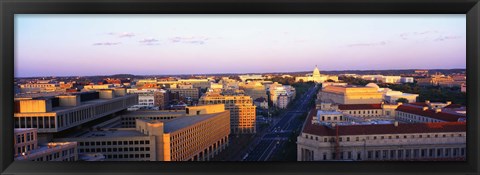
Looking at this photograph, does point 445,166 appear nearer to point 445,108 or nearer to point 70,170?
point 70,170

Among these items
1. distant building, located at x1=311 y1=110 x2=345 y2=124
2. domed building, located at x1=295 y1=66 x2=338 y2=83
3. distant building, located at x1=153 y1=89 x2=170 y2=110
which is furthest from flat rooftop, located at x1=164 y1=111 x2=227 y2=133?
domed building, located at x1=295 y1=66 x2=338 y2=83

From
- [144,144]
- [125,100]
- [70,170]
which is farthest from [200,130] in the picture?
[70,170]

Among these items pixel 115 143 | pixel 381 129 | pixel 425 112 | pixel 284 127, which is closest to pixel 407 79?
pixel 381 129

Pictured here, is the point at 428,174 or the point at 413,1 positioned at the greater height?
the point at 413,1

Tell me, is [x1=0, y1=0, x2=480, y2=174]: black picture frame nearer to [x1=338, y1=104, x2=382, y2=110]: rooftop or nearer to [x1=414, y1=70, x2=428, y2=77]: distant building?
[x1=414, y1=70, x2=428, y2=77]: distant building

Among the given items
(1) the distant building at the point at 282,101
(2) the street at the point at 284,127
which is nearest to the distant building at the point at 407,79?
(2) the street at the point at 284,127

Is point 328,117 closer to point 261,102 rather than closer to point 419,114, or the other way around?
point 419,114
